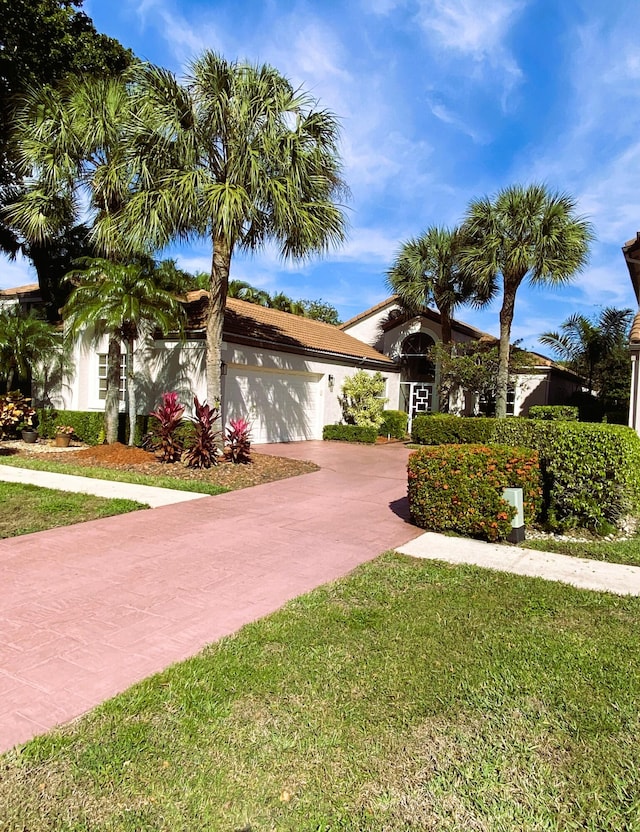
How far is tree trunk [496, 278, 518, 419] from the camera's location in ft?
57.6

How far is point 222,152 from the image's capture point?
458 inches

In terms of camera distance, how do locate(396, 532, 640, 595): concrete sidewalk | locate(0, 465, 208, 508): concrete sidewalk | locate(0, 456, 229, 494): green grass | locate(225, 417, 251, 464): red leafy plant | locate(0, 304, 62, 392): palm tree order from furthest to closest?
1. locate(0, 304, 62, 392): palm tree
2. locate(225, 417, 251, 464): red leafy plant
3. locate(0, 456, 229, 494): green grass
4. locate(0, 465, 208, 508): concrete sidewalk
5. locate(396, 532, 640, 595): concrete sidewalk

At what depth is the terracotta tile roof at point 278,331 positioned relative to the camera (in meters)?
15.5

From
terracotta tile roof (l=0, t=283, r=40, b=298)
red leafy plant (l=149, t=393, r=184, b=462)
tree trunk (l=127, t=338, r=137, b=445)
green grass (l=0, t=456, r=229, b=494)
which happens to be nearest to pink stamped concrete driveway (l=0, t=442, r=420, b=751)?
green grass (l=0, t=456, r=229, b=494)

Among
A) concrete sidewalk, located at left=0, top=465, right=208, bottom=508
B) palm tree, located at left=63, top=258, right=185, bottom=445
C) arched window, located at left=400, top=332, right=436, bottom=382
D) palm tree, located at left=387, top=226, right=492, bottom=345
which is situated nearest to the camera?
concrete sidewalk, located at left=0, top=465, right=208, bottom=508

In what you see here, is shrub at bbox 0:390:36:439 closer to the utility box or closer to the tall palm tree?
the tall palm tree

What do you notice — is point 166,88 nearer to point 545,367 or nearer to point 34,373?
point 34,373

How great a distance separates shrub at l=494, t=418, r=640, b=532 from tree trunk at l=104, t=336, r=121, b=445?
35.2 feet

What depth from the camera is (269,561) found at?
561cm

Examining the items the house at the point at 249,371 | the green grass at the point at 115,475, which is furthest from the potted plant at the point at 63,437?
the green grass at the point at 115,475

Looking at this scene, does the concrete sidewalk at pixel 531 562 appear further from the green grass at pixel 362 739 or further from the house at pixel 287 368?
the house at pixel 287 368

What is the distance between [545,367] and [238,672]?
67.2ft

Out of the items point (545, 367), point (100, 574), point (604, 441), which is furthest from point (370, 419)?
point (100, 574)

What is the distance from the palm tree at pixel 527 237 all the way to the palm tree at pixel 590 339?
6.50m
